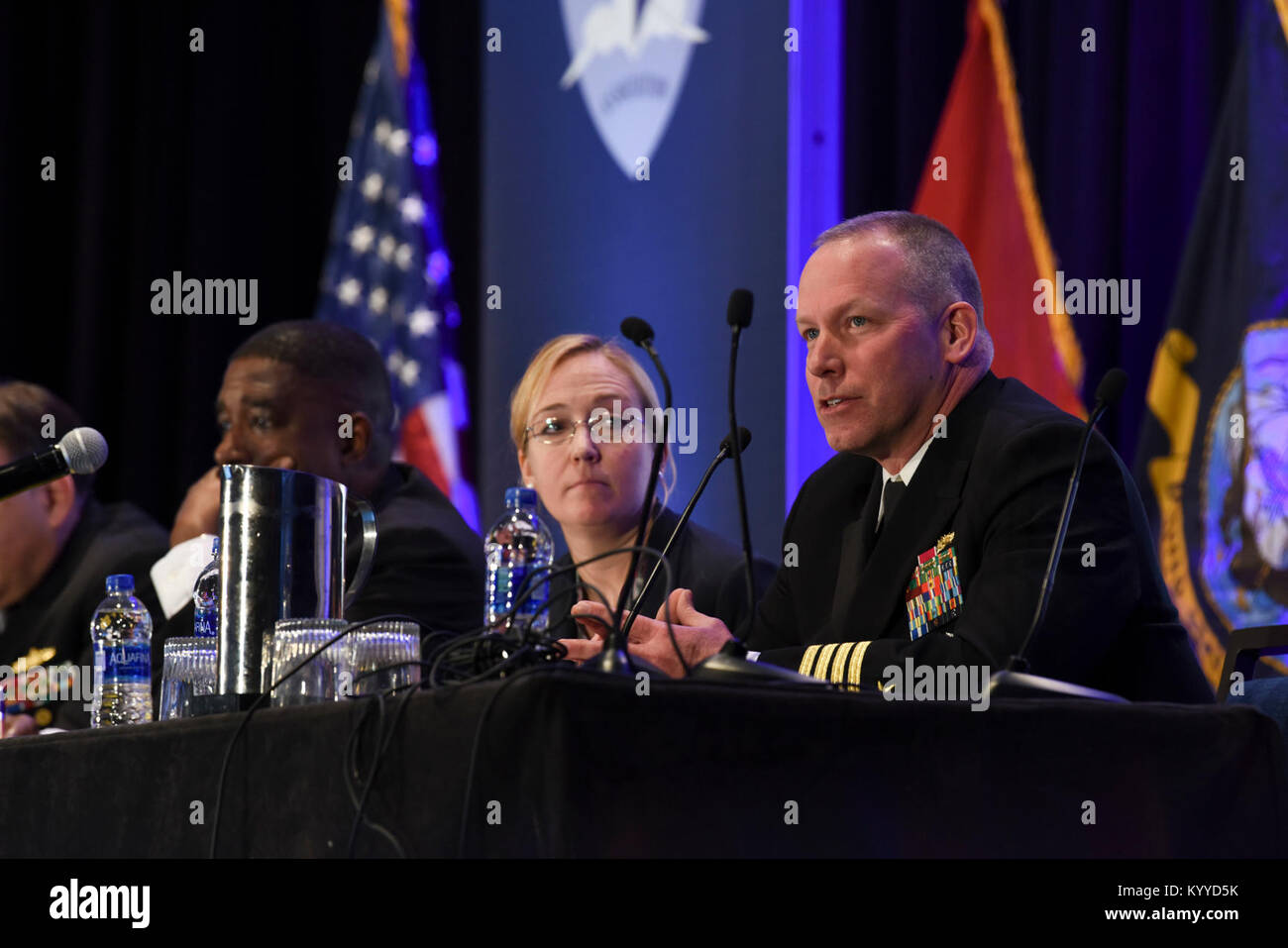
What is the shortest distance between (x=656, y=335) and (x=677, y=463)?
41 cm

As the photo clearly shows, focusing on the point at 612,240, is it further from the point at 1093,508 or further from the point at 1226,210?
the point at 1093,508

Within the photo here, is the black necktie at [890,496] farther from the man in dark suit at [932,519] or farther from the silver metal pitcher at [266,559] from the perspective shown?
the silver metal pitcher at [266,559]

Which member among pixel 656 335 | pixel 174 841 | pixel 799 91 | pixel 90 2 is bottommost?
pixel 174 841

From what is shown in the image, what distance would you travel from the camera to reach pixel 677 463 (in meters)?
4.18

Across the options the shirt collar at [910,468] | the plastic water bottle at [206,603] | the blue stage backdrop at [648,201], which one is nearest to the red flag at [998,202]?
the blue stage backdrop at [648,201]

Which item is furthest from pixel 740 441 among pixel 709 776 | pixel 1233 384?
pixel 1233 384

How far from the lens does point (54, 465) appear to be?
1928 mm

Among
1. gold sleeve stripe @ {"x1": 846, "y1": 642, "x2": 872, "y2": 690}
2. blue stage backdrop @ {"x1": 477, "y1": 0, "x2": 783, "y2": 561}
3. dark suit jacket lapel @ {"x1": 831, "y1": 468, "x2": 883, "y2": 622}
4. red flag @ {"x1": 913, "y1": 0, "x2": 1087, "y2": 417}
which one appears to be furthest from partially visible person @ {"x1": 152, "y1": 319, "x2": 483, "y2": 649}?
red flag @ {"x1": 913, "y1": 0, "x2": 1087, "y2": 417}

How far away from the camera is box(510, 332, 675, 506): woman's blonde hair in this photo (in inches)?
131

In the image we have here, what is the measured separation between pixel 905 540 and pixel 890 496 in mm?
202

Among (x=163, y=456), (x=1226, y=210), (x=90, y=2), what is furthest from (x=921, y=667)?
(x=90, y=2)

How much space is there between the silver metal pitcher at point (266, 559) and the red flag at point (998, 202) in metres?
2.38

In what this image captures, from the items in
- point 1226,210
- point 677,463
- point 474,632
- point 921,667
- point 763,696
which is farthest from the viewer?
point 677,463

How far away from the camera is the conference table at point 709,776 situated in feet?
4.19
